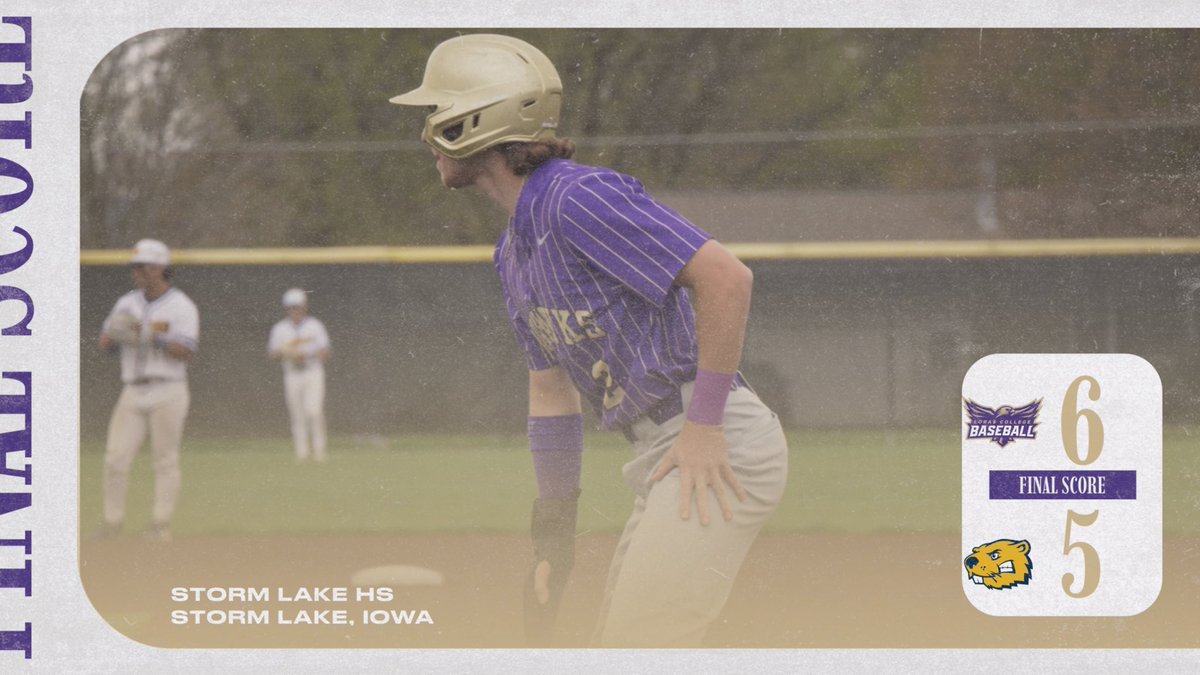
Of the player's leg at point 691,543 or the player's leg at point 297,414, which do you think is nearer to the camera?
the player's leg at point 691,543

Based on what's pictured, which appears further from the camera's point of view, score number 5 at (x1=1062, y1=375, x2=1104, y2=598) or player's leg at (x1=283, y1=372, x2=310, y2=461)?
player's leg at (x1=283, y1=372, x2=310, y2=461)

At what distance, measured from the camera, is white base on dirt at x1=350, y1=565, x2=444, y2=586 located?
2.20 m

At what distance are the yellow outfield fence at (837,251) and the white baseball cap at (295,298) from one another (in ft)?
0.17

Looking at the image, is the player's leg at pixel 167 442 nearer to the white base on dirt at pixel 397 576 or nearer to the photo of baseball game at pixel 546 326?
the photo of baseball game at pixel 546 326

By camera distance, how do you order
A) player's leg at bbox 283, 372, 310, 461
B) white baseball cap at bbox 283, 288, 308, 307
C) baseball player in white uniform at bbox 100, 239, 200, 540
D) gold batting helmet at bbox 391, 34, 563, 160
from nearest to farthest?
gold batting helmet at bbox 391, 34, 563, 160
baseball player in white uniform at bbox 100, 239, 200, 540
white baseball cap at bbox 283, 288, 308, 307
player's leg at bbox 283, 372, 310, 461

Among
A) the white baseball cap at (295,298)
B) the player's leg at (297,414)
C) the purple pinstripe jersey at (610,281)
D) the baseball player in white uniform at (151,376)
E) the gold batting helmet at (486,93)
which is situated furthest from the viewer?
the player's leg at (297,414)

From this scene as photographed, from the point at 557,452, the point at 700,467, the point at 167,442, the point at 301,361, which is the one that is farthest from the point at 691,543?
the point at 167,442

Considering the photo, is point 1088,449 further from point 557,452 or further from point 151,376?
point 151,376

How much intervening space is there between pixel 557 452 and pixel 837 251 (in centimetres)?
59

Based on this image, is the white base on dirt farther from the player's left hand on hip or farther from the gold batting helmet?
the gold batting helmet

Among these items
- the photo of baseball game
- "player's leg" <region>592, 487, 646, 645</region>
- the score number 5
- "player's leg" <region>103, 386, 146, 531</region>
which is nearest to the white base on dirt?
the photo of baseball game

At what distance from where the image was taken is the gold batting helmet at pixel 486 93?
2082mm

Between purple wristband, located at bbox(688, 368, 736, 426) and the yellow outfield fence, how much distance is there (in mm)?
342

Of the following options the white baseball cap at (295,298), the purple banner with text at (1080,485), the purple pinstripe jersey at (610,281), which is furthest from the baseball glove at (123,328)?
the purple banner with text at (1080,485)
